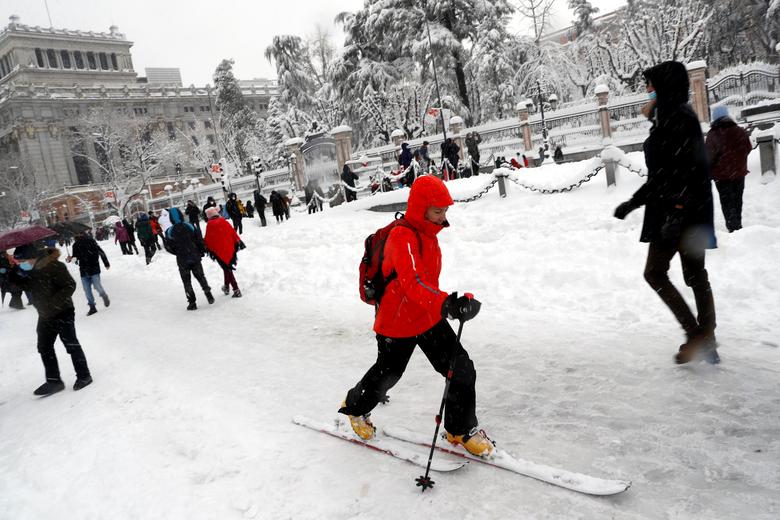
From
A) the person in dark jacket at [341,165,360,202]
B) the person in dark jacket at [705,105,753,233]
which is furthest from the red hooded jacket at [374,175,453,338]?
the person in dark jacket at [341,165,360,202]

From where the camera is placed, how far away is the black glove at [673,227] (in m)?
3.54

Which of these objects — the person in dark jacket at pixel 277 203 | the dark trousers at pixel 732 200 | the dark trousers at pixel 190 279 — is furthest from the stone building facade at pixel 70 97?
the dark trousers at pixel 732 200

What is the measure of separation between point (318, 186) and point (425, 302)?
1916cm

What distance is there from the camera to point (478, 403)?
3.88 m

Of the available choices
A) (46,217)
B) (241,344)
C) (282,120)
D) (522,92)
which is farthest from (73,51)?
(241,344)

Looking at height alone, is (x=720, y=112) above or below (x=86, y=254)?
above

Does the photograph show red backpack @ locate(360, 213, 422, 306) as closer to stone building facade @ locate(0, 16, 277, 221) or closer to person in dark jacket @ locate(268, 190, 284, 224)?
person in dark jacket @ locate(268, 190, 284, 224)

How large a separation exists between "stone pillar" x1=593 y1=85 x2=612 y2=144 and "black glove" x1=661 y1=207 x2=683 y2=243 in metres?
17.6

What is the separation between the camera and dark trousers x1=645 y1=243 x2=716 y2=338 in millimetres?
3682

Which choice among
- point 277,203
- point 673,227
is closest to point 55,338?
point 673,227

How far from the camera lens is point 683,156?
3.55m

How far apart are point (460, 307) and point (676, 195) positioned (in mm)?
1997

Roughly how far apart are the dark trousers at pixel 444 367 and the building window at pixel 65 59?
85.2m

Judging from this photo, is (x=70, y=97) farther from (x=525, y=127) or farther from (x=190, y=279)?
(x=190, y=279)
